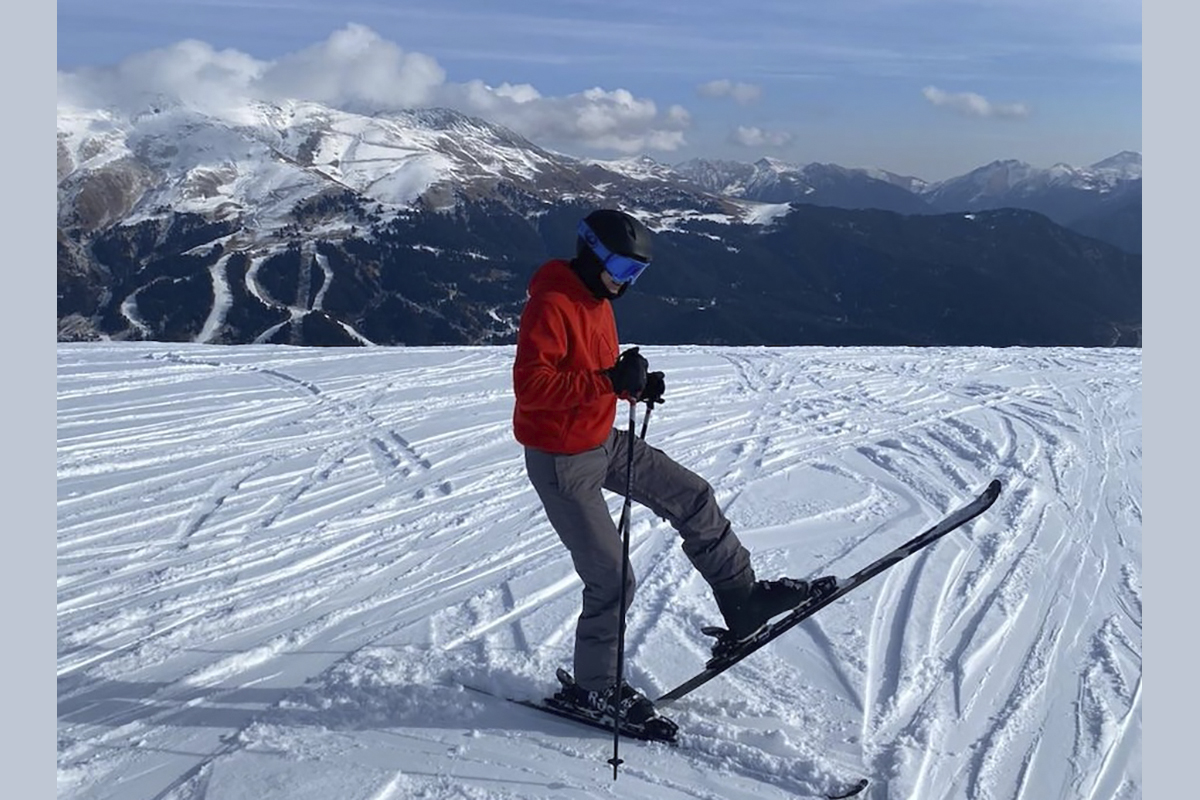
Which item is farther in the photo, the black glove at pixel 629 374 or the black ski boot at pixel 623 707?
the black ski boot at pixel 623 707

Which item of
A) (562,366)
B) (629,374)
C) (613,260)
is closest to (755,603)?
(629,374)

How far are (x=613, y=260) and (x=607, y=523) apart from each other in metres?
1.14

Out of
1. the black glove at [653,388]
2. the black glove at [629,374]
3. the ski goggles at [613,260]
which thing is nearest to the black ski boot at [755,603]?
the black glove at [653,388]

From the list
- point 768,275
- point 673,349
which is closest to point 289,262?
point 768,275

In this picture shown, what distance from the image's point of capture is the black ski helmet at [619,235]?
3.93 meters

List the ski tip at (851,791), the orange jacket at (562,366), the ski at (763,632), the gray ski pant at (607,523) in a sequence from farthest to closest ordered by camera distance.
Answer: the ski at (763,632), the gray ski pant at (607,523), the orange jacket at (562,366), the ski tip at (851,791)

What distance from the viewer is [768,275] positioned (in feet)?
538

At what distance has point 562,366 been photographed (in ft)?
13.2

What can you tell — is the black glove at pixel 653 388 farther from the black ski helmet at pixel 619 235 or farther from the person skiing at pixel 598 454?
the black ski helmet at pixel 619 235

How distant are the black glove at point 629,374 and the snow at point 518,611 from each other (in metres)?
1.55

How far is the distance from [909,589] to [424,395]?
23.8ft

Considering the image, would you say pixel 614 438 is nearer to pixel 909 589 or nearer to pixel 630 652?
pixel 630 652

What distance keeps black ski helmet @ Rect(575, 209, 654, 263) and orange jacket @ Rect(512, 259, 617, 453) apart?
194 mm

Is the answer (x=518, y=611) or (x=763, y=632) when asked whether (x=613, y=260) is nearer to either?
(x=763, y=632)
